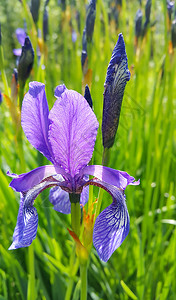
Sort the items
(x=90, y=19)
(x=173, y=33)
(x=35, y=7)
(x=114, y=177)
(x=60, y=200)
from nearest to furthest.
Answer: (x=114, y=177) → (x=60, y=200) → (x=90, y=19) → (x=35, y=7) → (x=173, y=33)

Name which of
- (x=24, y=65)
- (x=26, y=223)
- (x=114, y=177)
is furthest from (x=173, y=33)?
(x=26, y=223)

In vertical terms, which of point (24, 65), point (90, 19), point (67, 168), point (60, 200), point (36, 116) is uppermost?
point (90, 19)

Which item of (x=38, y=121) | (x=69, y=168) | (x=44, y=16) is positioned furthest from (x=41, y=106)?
(x=44, y=16)

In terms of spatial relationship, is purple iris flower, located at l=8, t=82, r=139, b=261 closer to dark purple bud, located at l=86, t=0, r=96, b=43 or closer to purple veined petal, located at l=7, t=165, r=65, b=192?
purple veined petal, located at l=7, t=165, r=65, b=192

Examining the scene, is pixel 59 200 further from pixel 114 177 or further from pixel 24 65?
pixel 24 65

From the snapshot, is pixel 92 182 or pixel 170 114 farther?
pixel 170 114

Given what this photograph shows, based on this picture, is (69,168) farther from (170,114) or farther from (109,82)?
(170,114)

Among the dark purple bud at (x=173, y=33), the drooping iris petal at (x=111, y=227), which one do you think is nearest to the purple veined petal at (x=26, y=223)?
the drooping iris petal at (x=111, y=227)

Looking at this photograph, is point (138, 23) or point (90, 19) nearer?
point (90, 19)
